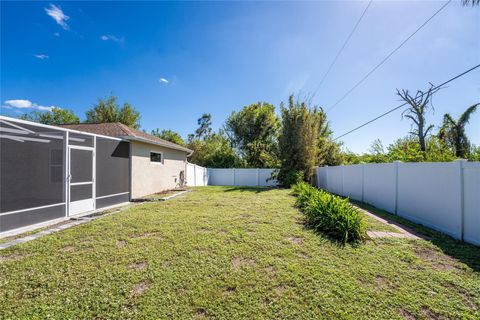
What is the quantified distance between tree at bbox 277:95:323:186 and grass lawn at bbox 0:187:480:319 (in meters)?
9.20

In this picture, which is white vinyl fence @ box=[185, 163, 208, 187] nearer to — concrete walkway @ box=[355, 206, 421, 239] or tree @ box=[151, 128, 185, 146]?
tree @ box=[151, 128, 185, 146]

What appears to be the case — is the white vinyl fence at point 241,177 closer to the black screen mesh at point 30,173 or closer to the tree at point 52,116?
the black screen mesh at point 30,173

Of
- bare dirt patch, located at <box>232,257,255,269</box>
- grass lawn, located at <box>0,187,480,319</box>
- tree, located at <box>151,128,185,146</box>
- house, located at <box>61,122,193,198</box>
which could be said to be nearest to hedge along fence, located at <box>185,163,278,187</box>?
house, located at <box>61,122,193,198</box>

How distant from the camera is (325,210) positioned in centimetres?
493

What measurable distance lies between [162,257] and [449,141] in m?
22.0

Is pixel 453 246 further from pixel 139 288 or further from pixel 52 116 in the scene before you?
pixel 52 116

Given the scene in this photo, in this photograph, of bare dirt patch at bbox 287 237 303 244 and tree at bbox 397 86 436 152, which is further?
tree at bbox 397 86 436 152

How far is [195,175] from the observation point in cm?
1572

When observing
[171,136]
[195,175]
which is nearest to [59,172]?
A: [195,175]

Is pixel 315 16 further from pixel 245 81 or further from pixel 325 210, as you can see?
pixel 325 210

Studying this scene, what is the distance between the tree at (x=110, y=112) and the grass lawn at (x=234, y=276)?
852 inches

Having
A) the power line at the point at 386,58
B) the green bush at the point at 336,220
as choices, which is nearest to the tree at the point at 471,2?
the power line at the point at 386,58

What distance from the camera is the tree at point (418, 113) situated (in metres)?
15.0

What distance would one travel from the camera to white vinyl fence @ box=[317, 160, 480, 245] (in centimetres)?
374
